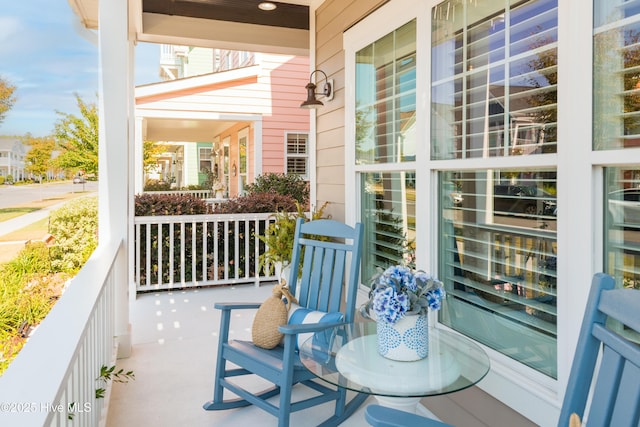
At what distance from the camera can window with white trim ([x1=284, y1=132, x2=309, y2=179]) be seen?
8.91 metres

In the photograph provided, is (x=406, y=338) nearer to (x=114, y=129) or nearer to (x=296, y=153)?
(x=114, y=129)

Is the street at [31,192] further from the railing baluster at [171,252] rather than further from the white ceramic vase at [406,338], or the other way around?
the white ceramic vase at [406,338]

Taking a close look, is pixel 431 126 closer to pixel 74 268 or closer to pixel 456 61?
pixel 456 61

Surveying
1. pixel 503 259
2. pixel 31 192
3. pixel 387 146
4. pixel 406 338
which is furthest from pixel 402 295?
pixel 31 192

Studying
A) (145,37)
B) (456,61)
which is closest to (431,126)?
(456,61)

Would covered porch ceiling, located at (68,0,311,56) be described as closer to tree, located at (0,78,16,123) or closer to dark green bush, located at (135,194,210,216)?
tree, located at (0,78,16,123)

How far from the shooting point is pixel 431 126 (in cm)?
245

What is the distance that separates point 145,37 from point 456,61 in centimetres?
377

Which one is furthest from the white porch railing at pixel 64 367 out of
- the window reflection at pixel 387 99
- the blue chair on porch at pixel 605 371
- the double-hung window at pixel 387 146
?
the window reflection at pixel 387 99

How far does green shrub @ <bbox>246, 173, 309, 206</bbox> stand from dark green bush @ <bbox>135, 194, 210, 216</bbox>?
2.39 m

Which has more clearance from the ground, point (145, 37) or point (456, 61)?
point (145, 37)

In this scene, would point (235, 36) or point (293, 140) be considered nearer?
point (235, 36)

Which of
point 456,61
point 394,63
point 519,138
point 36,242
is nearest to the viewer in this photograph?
point 519,138

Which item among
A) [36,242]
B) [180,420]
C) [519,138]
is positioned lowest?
[180,420]
